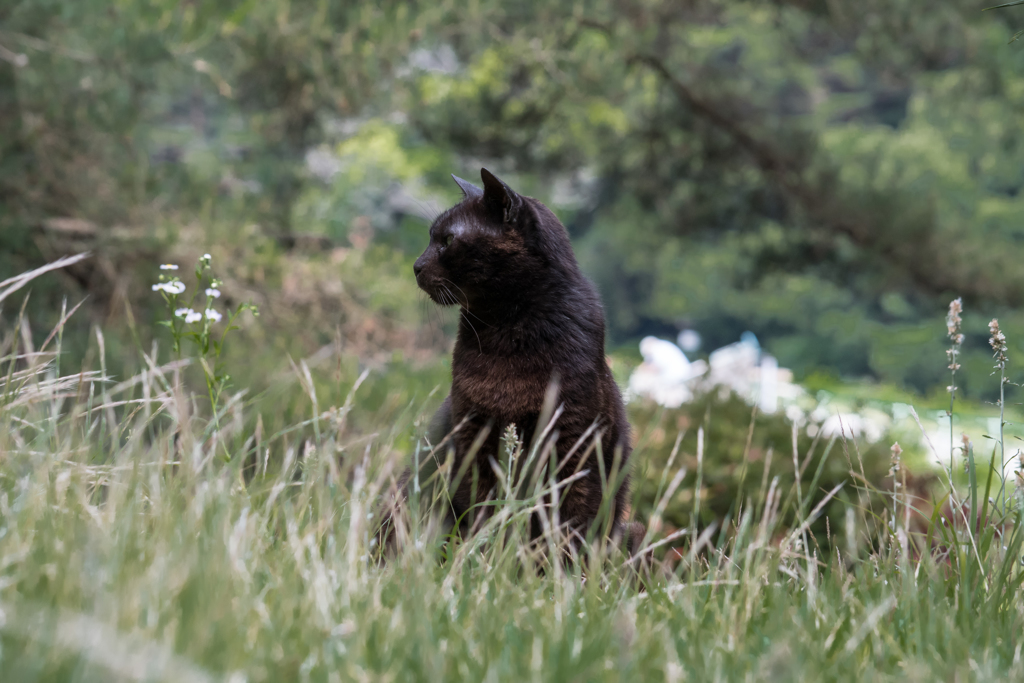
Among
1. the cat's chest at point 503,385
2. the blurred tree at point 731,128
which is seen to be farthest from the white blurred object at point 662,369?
the cat's chest at point 503,385

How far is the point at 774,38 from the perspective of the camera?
62.9 ft

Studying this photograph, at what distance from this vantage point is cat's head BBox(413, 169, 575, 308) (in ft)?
8.70

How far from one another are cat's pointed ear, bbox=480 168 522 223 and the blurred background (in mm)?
607

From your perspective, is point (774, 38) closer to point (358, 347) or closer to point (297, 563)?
point (358, 347)

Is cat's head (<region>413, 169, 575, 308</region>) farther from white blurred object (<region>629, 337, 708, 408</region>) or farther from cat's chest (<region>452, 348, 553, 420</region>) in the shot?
white blurred object (<region>629, 337, 708, 408</region>)

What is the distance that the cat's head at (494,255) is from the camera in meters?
2.65

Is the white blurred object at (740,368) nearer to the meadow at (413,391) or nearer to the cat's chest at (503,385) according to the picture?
the meadow at (413,391)

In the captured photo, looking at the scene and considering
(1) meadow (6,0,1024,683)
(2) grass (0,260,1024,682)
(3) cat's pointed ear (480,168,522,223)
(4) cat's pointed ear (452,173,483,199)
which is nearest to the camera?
(2) grass (0,260,1024,682)

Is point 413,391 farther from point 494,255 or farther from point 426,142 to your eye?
point 426,142

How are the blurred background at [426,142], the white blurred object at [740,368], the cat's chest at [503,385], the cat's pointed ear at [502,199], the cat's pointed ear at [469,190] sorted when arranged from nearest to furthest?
the cat's chest at [503,385] < the cat's pointed ear at [502,199] < the cat's pointed ear at [469,190] < the blurred background at [426,142] < the white blurred object at [740,368]

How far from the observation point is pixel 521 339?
259cm

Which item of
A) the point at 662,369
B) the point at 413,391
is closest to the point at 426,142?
the point at 662,369

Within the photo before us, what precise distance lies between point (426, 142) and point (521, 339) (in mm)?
8699

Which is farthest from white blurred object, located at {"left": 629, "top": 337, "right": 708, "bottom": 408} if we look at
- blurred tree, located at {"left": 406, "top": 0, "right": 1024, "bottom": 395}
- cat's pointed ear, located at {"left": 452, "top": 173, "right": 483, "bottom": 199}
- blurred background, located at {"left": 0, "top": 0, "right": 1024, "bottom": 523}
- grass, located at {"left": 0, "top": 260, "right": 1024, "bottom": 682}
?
grass, located at {"left": 0, "top": 260, "right": 1024, "bottom": 682}
